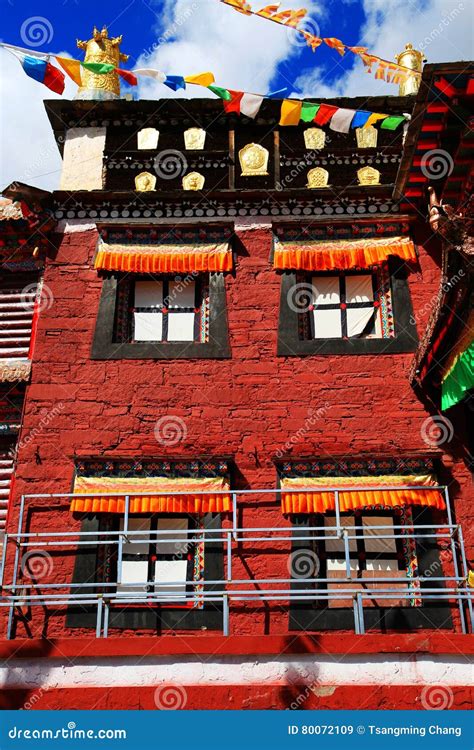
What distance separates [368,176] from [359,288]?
1.98 meters

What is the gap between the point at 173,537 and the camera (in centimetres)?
980

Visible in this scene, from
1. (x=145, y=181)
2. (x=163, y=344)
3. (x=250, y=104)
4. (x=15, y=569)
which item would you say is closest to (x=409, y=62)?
(x=250, y=104)

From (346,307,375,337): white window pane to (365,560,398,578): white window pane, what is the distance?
10.5 ft

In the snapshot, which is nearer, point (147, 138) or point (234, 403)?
point (234, 403)

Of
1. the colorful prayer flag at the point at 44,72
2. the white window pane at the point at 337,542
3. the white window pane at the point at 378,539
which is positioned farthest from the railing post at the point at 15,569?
the colorful prayer flag at the point at 44,72

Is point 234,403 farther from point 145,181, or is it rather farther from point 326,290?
point 145,181

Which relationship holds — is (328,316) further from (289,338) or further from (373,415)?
(373,415)

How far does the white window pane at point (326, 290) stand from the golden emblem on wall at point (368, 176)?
5.80 feet

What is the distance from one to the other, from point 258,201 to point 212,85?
5.88 feet

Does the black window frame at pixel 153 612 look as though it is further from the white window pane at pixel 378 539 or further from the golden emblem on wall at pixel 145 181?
the golden emblem on wall at pixel 145 181

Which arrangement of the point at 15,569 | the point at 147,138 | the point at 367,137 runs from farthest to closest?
the point at 147,138, the point at 367,137, the point at 15,569

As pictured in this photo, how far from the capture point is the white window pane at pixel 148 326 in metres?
10.9

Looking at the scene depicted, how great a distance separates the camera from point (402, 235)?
11.0 meters

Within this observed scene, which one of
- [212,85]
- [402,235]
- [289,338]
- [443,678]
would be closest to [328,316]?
[289,338]
